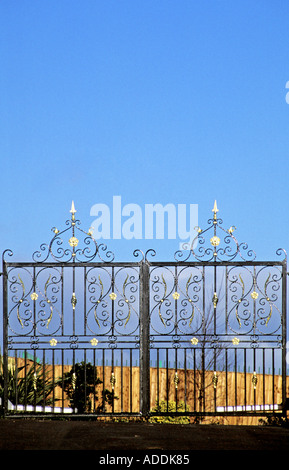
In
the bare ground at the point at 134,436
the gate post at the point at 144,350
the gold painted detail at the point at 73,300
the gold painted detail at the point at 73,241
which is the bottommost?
the bare ground at the point at 134,436

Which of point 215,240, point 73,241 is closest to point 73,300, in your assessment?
point 73,241

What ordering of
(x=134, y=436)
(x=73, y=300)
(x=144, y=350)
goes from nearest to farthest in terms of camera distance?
(x=134, y=436)
(x=144, y=350)
(x=73, y=300)

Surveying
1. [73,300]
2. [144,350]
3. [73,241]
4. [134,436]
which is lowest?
[134,436]

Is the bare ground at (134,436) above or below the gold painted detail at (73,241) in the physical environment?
below

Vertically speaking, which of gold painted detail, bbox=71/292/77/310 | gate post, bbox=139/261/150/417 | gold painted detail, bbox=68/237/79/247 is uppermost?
gold painted detail, bbox=68/237/79/247

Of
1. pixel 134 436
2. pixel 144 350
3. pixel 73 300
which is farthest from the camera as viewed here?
pixel 73 300

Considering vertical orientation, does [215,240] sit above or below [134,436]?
above

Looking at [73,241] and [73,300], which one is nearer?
[73,241]

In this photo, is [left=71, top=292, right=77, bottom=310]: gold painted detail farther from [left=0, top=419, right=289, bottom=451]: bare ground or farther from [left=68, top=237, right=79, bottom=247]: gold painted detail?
[left=0, top=419, right=289, bottom=451]: bare ground

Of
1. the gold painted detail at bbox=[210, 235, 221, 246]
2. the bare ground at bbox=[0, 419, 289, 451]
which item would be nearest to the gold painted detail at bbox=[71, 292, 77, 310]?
the bare ground at bbox=[0, 419, 289, 451]

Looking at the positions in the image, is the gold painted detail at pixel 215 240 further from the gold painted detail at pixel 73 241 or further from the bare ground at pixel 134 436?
the bare ground at pixel 134 436

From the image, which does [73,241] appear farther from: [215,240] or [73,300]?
[215,240]

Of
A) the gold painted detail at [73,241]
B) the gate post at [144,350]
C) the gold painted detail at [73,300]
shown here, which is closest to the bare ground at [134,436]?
the gate post at [144,350]
